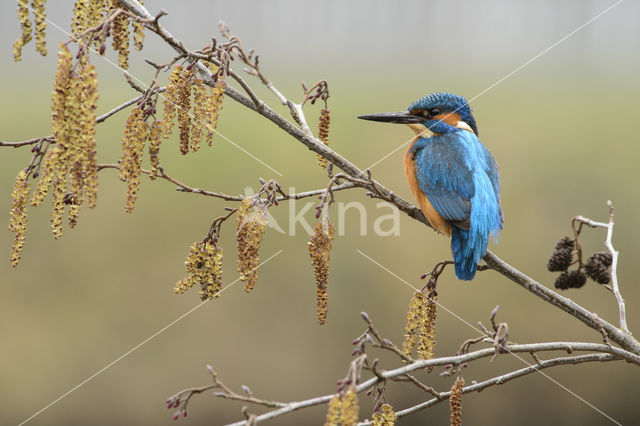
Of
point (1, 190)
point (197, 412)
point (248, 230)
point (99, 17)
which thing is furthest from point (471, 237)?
point (1, 190)

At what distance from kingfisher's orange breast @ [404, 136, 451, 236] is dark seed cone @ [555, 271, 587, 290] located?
0.75 meters

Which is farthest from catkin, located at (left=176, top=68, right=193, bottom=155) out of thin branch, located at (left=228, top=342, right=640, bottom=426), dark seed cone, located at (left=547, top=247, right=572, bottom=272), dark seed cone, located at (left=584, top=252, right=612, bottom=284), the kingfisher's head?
the kingfisher's head

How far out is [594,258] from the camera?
1.91m

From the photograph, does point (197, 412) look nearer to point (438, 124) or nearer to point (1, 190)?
point (1, 190)

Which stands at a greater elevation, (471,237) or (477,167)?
(477,167)

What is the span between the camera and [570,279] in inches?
74.1

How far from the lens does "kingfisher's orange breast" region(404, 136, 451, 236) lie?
8.57ft

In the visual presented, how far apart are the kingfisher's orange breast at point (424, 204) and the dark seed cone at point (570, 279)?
2.46 feet

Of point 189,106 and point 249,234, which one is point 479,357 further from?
point 189,106

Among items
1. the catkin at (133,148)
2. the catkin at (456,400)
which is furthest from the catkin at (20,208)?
the catkin at (456,400)

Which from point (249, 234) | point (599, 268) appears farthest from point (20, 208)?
point (599, 268)

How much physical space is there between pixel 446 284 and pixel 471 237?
2886 millimetres

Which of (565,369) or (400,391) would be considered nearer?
(400,391)

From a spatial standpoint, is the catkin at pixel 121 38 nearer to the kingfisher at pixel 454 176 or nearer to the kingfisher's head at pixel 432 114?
the kingfisher at pixel 454 176
